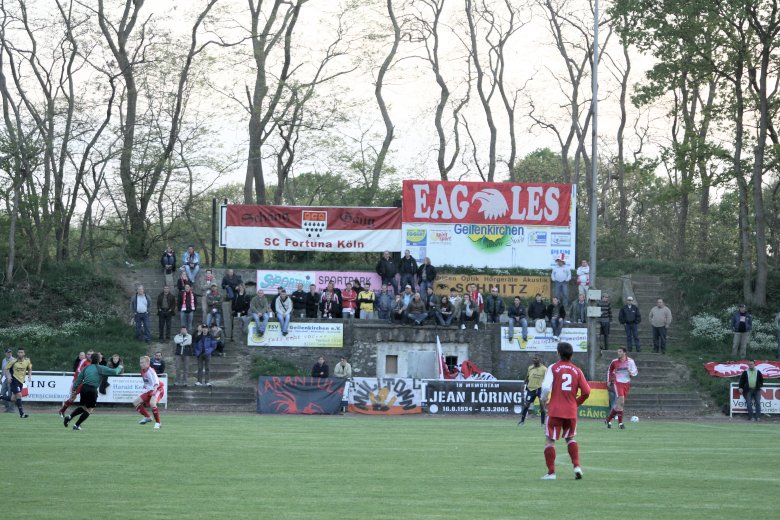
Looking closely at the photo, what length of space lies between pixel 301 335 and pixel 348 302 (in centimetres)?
242

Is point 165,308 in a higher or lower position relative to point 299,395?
higher

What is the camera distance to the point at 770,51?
4288 centimetres

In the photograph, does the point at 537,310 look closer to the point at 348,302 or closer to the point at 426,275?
the point at 426,275

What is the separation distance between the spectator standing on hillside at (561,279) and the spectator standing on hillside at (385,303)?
242 inches

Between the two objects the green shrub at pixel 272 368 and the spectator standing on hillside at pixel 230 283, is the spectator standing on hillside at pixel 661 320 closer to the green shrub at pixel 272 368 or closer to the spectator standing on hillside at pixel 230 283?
the green shrub at pixel 272 368

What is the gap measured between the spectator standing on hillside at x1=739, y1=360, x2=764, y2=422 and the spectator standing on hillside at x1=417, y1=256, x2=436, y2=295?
1164cm

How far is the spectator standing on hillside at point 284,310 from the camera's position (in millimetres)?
37750

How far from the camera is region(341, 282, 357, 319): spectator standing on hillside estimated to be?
39.2 metres

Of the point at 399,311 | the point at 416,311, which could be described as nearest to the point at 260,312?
the point at 399,311

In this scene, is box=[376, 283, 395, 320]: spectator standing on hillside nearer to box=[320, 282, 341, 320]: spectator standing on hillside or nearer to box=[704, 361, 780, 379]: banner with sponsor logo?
box=[320, 282, 341, 320]: spectator standing on hillside

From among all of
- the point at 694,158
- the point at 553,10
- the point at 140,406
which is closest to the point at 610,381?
the point at 140,406

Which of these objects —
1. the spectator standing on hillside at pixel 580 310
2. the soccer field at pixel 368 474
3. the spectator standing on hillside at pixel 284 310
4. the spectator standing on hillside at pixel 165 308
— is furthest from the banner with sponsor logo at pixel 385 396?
the spectator standing on hillside at pixel 580 310

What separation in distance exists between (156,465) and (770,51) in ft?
116

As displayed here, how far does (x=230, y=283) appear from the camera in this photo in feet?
128
